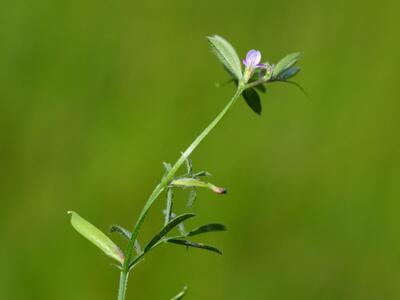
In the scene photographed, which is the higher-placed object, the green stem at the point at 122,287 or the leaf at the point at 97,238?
the leaf at the point at 97,238

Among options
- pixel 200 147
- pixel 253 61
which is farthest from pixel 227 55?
pixel 200 147

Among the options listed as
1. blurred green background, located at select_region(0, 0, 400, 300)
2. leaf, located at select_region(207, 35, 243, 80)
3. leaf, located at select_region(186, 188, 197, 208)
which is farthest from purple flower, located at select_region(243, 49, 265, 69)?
blurred green background, located at select_region(0, 0, 400, 300)

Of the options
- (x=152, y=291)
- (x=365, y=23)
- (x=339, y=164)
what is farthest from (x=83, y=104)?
(x=365, y=23)

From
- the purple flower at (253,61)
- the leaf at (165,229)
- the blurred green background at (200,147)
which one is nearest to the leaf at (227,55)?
the purple flower at (253,61)

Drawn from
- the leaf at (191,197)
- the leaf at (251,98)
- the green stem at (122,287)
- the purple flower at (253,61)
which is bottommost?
the green stem at (122,287)

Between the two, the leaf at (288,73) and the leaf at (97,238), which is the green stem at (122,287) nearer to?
the leaf at (97,238)

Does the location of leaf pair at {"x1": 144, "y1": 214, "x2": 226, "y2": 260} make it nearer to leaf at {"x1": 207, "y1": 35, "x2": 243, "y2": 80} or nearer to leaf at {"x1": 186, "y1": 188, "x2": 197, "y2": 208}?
leaf at {"x1": 186, "y1": 188, "x2": 197, "y2": 208}

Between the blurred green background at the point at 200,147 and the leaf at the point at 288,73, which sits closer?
the leaf at the point at 288,73

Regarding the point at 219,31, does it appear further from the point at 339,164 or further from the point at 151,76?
the point at 339,164
